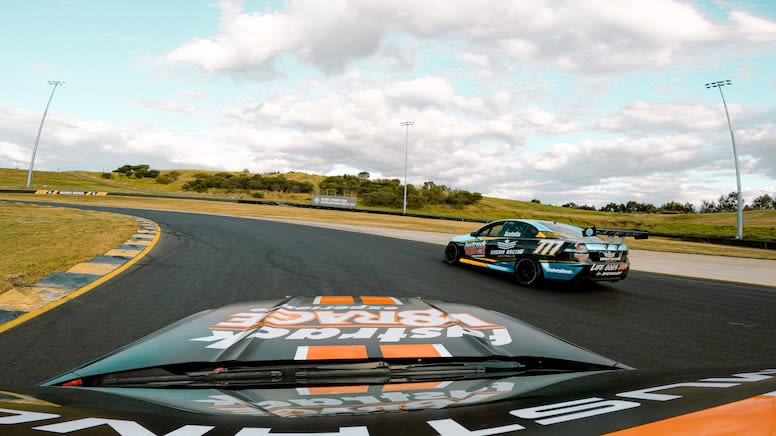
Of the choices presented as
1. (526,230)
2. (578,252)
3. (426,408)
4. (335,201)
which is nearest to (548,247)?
(578,252)

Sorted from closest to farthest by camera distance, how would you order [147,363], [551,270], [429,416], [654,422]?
[654,422] → [429,416] → [147,363] → [551,270]

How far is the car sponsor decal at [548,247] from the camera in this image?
8.76m

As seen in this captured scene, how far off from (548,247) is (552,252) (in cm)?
14

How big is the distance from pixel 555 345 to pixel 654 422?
1.34 metres

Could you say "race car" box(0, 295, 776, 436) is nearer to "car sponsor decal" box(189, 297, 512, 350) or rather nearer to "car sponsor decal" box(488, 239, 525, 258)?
"car sponsor decal" box(189, 297, 512, 350)

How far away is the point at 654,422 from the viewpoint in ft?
3.84

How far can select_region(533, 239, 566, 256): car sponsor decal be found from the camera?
8.76 metres

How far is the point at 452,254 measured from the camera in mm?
11508

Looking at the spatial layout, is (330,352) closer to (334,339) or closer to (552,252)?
(334,339)

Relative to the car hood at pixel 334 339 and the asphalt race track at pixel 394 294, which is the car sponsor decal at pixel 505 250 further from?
the car hood at pixel 334 339

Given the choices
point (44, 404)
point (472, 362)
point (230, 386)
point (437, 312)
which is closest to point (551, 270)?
point (437, 312)

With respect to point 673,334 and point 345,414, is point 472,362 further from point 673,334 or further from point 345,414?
point 673,334

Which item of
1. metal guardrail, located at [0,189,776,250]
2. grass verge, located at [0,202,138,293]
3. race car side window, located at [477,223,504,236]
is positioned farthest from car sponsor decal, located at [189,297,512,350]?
metal guardrail, located at [0,189,776,250]

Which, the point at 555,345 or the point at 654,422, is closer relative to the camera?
the point at 654,422
